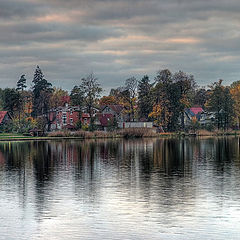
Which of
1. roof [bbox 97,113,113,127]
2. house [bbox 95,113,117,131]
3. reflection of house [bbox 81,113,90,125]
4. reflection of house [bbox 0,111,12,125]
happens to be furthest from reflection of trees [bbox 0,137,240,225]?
reflection of house [bbox 81,113,90,125]

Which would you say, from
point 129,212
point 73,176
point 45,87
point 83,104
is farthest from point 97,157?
point 45,87

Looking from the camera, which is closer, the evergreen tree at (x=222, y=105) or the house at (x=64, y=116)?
the evergreen tree at (x=222, y=105)

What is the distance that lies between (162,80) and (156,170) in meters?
91.3

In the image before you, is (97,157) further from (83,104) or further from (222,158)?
(83,104)

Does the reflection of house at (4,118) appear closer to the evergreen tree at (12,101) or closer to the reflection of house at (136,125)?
the evergreen tree at (12,101)

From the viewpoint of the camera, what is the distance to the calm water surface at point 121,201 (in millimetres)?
23844

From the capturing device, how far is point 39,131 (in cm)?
12412

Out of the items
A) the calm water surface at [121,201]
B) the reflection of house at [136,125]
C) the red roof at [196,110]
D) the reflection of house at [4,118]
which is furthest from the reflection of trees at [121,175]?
the red roof at [196,110]

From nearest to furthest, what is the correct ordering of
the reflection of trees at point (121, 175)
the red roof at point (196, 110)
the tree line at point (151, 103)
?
the reflection of trees at point (121, 175) → the tree line at point (151, 103) → the red roof at point (196, 110)

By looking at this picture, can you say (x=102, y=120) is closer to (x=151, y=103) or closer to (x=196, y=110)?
(x=151, y=103)

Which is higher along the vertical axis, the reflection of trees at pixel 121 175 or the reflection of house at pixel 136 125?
the reflection of house at pixel 136 125

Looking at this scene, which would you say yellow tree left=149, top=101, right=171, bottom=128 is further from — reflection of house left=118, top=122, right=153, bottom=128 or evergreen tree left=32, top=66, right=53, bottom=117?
evergreen tree left=32, top=66, right=53, bottom=117

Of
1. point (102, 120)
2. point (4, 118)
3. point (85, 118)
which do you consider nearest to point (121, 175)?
point (4, 118)

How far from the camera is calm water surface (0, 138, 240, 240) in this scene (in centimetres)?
2384
